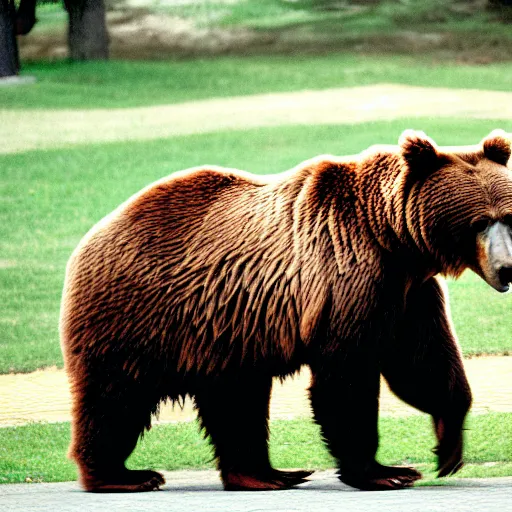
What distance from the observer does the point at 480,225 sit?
4992 mm

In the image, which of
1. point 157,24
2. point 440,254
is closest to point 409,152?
point 440,254

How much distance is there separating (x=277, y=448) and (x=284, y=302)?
223 cm

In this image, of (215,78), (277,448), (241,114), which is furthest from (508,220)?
(215,78)

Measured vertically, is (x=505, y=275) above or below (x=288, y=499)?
above

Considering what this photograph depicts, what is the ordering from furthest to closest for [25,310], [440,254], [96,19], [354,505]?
[96,19]
[25,310]
[440,254]
[354,505]

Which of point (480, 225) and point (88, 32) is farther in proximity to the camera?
point (88, 32)

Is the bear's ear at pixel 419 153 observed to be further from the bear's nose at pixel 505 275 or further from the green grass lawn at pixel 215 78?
the green grass lawn at pixel 215 78

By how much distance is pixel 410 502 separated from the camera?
4.30 meters

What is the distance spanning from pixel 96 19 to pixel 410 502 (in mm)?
28040

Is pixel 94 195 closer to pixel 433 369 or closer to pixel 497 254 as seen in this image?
pixel 433 369

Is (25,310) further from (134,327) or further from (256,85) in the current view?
(256,85)

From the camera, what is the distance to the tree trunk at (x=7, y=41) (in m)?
26.3

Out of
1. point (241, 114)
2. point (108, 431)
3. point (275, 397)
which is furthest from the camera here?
point (241, 114)

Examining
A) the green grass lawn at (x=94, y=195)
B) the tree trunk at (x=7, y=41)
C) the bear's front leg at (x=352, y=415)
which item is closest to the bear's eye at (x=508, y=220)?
the bear's front leg at (x=352, y=415)
